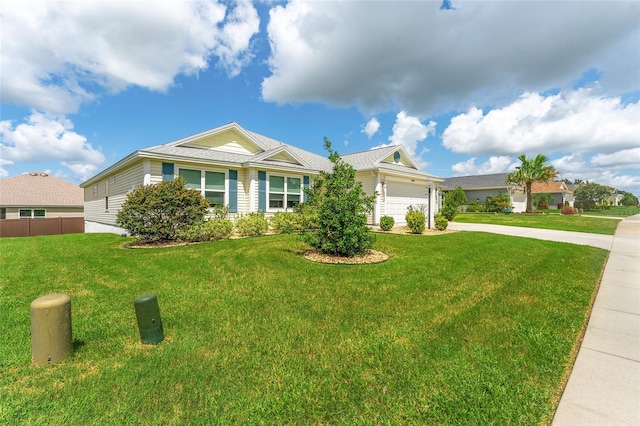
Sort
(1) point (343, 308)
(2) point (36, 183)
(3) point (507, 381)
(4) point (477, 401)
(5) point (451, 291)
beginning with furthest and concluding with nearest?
(2) point (36, 183), (5) point (451, 291), (1) point (343, 308), (3) point (507, 381), (4) point (477, 401)

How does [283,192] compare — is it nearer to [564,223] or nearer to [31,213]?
[564,223]

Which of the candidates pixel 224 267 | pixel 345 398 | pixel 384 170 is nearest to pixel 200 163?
pixel 224 267

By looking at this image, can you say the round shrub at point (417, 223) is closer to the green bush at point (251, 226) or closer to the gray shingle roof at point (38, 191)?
the green bush at point (251, 226)

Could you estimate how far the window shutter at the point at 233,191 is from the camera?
13.2 meters

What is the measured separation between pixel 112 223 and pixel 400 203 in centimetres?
1654

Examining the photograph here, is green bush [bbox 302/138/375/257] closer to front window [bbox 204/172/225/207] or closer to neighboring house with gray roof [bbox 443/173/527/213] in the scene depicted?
front window [bbox 204/172/225/207]

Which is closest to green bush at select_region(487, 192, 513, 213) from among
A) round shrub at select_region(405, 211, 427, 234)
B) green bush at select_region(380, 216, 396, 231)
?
round shrub at select_region(405, 211, 427, 234)

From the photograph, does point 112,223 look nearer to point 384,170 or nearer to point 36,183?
point 384,170

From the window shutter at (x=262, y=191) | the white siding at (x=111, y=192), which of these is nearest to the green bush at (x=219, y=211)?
the window shutter at (x=262, y=191)

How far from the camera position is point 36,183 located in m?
29.2

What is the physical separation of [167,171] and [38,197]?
25.3m

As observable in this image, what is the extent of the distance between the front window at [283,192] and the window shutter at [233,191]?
177 centimetres

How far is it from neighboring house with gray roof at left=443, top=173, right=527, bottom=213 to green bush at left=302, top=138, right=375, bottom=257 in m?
34.0

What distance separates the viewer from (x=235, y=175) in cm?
1343
